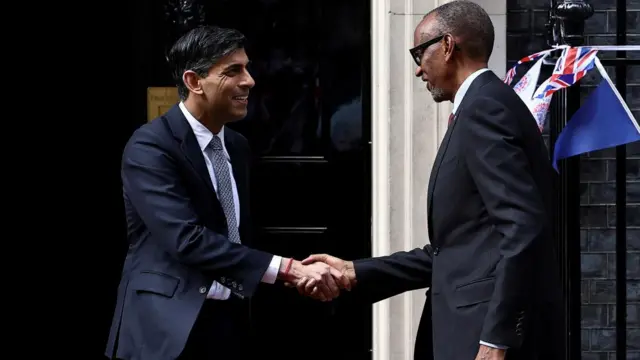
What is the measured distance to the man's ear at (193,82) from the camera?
462 centimetres

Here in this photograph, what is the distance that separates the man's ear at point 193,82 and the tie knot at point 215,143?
192 mm

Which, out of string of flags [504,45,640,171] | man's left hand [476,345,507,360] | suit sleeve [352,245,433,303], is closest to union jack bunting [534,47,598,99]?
string of flags [504,45,640,171]

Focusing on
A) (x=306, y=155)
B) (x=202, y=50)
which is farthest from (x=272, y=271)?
(x=306, y=155)

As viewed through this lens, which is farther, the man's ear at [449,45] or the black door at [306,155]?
the black door at [306,155]

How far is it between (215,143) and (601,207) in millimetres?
2101

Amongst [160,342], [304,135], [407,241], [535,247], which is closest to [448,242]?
[535,247]

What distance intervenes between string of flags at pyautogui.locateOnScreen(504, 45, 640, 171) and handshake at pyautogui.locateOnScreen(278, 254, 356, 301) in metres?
1.04

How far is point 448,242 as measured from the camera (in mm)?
3975

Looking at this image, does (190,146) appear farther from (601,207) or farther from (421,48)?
(601,207)

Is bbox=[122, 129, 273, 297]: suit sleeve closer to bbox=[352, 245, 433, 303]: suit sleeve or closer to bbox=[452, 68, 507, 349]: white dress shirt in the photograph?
bbox=[352, 245, 433, 303]: suit sleeve

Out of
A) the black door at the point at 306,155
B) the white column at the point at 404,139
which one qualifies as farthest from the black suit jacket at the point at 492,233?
the black door at the point at 306,155

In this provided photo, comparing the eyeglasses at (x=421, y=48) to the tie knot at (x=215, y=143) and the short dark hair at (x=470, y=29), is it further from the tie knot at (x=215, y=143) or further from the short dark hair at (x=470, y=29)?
the tie knot at (x=215, y=143)

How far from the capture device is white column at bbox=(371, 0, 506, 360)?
Result: 18.5ft

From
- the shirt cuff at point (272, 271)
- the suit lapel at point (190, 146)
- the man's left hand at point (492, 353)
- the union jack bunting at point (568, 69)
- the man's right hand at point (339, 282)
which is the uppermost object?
the union jack bunting at point (568, 69)
